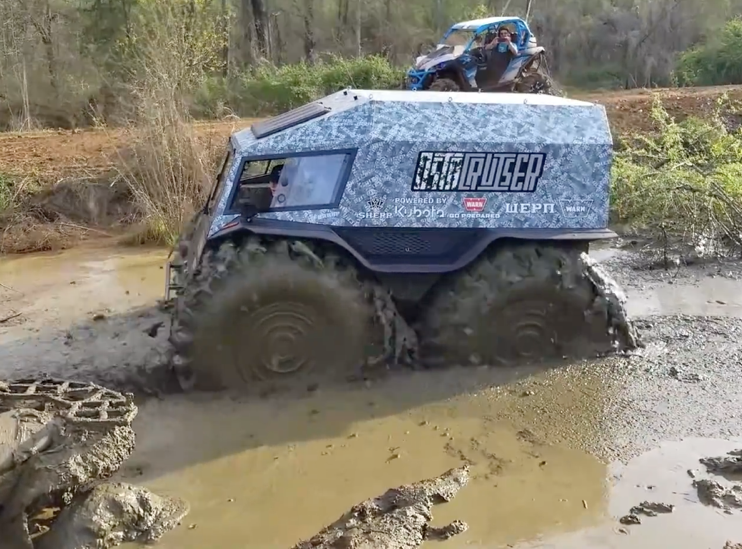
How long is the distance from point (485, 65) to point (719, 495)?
10.4 m

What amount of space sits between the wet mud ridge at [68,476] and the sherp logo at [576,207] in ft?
11.0

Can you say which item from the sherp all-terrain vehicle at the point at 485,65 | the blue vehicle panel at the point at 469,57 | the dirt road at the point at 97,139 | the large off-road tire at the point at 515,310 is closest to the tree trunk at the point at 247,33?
the dirt road at the point at 97,139

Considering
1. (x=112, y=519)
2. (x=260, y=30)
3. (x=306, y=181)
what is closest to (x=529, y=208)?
(x=306, y=181)

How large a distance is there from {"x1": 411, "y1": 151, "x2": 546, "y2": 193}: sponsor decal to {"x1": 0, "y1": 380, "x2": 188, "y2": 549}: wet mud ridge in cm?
260

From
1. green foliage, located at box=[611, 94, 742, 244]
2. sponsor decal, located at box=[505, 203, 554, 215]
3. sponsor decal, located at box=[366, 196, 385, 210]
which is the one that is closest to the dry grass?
sponsor decal, located at box=[366, 196, 385, 210]

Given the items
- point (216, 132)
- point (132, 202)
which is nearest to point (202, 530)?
point (132, 202)

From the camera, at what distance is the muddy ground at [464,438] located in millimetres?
4555

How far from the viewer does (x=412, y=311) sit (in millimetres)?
6367

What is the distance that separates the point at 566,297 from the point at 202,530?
10.3 feet

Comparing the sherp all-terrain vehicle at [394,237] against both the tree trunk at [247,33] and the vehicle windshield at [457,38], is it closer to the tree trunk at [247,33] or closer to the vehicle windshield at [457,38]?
the vehicle windshield at [457,38]

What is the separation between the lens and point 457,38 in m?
14.6

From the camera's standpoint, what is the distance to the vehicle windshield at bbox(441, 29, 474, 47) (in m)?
14.4

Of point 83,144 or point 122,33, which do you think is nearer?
point 83,144

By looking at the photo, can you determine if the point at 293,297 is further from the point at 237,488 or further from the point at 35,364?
the point at 35,364
